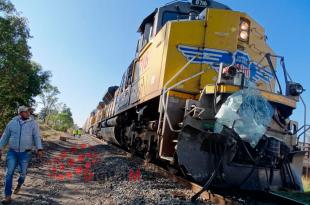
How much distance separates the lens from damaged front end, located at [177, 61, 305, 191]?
534 centimetres

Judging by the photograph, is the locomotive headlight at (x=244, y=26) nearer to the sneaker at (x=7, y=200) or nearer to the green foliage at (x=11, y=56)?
the sneaker at (x=7, y=200)

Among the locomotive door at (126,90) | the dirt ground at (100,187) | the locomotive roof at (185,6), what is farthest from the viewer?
the locomotive door at (126,90)

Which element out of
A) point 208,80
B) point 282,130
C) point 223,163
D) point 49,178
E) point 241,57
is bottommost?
point 49,178

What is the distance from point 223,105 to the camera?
17.7ft

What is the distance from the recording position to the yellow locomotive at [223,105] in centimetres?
545

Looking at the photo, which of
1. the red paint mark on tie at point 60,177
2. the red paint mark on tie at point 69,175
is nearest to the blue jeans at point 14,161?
the red paint mark on tie at point 60,177

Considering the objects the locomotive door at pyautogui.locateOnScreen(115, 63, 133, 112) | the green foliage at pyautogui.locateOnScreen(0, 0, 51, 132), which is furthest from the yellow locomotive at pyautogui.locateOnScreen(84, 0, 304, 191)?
the green foliage at pyautogui.locateOnScreen(0, 0, 51, 132)

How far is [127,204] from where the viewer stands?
4.77 metres

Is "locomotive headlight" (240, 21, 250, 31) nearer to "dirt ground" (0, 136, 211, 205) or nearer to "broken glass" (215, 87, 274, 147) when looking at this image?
"broken glass" (215, 87, 274, 147)

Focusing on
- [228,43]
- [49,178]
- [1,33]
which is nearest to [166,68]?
[228,43]

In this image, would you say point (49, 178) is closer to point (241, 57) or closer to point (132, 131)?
point (132, 131)

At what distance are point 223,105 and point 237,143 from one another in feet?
2.06

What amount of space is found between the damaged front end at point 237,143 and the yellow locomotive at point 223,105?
0.05ft

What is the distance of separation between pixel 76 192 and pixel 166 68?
276 centimetres
